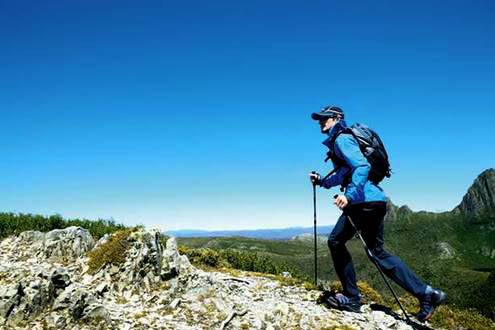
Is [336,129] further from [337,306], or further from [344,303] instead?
[337,306]

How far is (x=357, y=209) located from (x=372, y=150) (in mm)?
1396

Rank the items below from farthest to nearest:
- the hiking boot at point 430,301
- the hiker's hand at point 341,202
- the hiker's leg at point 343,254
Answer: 1. the hiker's leg at point 343,254
2. the hiking boot at point 430,301
3. the hiker's hand at point 341,202

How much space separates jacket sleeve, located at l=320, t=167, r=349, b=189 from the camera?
1022 centimetres

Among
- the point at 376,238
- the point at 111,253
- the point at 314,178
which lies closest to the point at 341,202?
the point at 376,238

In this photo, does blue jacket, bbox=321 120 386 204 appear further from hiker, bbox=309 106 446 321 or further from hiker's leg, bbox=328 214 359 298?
hiker's leg, bbox=328 214 359 298

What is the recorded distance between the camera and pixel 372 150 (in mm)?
9516

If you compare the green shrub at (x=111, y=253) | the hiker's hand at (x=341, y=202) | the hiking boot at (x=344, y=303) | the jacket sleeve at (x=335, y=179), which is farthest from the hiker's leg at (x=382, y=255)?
the green shrub at (x=111, y=253)

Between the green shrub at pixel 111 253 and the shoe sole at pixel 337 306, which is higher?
the green shrub at pixel 111 253

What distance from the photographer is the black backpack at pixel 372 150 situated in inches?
376

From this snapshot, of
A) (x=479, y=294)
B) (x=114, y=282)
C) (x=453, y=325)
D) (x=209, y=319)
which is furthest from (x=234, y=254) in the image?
(x=479, y=294)

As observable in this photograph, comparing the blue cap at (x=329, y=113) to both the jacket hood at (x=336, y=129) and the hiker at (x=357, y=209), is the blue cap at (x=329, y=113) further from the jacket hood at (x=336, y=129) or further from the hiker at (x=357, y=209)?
the jacket hood at (x=336, y=129)

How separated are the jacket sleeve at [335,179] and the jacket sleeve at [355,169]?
0.81 metres

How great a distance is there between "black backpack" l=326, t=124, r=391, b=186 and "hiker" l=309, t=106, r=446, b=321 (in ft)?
0.30

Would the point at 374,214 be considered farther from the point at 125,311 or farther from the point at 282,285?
the point at 125,311
